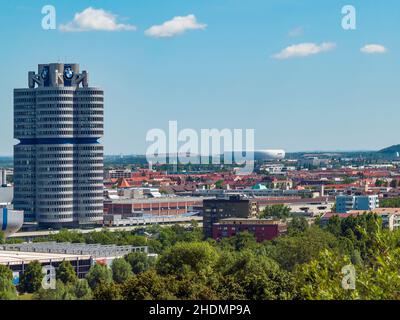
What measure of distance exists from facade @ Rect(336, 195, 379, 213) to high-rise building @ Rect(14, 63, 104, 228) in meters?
16.4

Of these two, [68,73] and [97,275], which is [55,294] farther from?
[68,73]

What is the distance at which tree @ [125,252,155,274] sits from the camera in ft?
122

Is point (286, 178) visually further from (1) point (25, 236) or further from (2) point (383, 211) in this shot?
(1) point (25, 236)

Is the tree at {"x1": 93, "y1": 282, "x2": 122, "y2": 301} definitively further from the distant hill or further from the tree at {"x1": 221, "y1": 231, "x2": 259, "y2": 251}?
A: the distant hill

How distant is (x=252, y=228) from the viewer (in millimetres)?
51594

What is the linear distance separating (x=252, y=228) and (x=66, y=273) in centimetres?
1735

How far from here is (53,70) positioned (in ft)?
199

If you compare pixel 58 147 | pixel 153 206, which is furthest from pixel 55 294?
pixel 153 206

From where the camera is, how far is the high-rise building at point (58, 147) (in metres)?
60.2

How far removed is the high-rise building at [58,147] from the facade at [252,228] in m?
10.0
